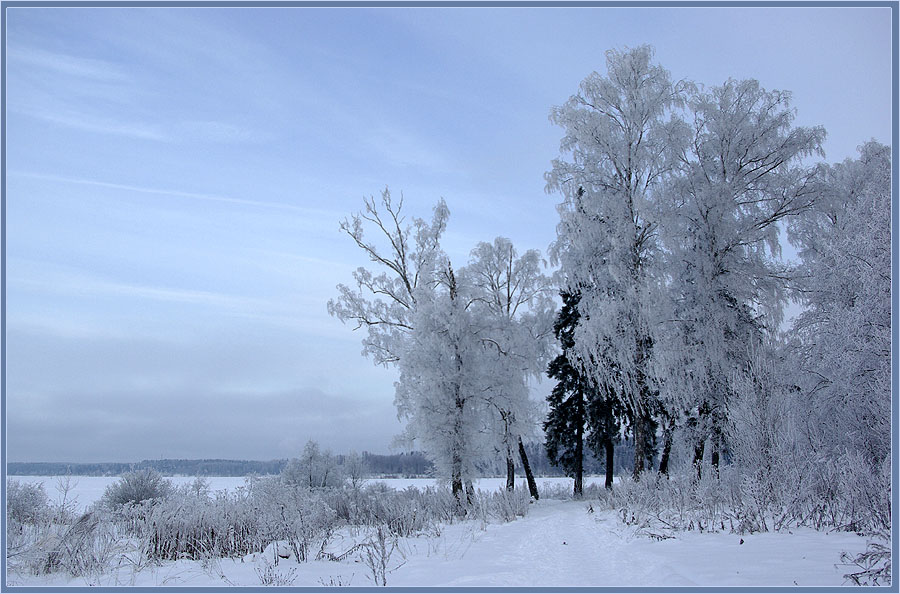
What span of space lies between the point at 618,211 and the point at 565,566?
35.6ft

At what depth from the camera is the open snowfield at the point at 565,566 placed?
491 centimetres

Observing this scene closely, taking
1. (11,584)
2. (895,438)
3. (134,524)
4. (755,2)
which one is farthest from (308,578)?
(755,2)

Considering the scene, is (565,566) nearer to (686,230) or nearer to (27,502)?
(686,230)

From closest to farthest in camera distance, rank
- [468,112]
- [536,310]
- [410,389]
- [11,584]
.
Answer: [11,584]
[468,112]
[410,389]
[536,310]

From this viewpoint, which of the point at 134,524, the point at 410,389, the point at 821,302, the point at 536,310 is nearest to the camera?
the point at 134,524

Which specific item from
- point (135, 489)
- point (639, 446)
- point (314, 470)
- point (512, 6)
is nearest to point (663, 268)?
point (639, 446)

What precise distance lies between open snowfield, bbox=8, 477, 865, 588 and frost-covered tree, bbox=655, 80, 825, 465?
278 inches

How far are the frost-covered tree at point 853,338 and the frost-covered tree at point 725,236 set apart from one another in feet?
4.56

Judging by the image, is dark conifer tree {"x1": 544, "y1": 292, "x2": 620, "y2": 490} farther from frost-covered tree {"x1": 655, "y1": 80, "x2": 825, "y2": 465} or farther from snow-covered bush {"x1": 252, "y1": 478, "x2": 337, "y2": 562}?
snow-covered bush {"x1": 252, "y1": 478, "x2": 337, "y2": 562}

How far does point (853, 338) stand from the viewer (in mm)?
10086

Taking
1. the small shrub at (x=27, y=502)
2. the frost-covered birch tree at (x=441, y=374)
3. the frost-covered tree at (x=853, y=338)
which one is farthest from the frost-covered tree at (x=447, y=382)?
the small shrub at (x=27, y=502)

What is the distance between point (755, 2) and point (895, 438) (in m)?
4.93

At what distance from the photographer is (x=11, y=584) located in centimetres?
600

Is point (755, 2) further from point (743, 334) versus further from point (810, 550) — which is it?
point (743, 334)
